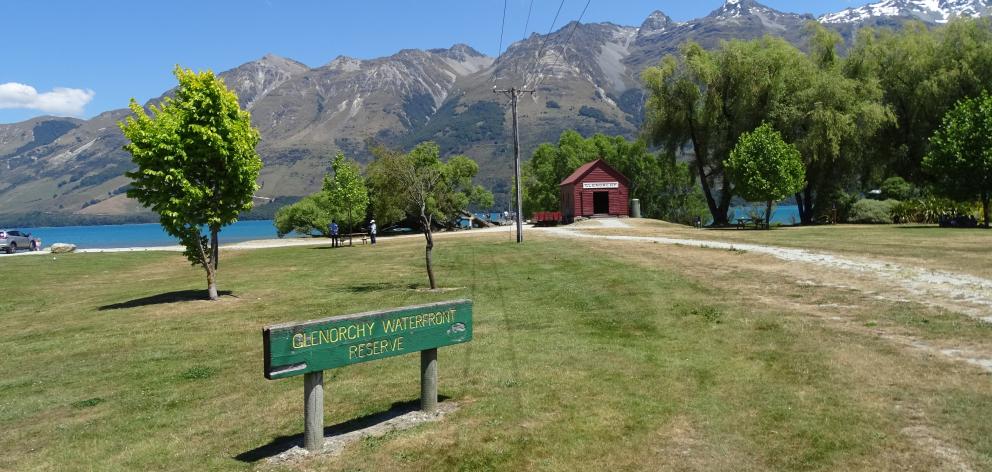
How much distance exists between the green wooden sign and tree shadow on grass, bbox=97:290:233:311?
16465mm

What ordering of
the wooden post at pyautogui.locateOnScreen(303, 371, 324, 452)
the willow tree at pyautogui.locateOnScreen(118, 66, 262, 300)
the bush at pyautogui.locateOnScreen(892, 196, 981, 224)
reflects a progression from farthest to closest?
the bush at pyautogui.locateOnScreen(892, 196, 981, 224)
the willow tree at pyautogui.locateOnScreen(118, 66, 262, 300)
the wooden post at pyautogui.locateOnScreen(303, 371, 324, 452)

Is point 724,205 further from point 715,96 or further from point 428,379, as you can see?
point 428,379

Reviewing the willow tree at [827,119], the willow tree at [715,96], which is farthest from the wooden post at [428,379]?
the willow tree at [827,119]

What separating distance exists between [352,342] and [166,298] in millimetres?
18321

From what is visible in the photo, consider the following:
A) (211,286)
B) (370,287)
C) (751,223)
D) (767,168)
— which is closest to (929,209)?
(767,168)

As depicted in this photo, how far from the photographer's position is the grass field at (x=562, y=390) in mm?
6531

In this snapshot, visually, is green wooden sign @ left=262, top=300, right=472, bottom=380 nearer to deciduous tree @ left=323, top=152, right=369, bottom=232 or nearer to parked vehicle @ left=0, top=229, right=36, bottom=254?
deciduous tree @ left=323, top=152, right=369, bottom=232

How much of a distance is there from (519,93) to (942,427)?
2923 centimetres

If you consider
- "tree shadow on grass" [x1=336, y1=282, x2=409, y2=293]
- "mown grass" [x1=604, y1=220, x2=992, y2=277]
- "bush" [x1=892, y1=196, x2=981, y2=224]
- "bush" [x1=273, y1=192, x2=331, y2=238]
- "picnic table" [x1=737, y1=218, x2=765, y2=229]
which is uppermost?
"bush" [x1=273, y1=192, x2=331, y2=238]

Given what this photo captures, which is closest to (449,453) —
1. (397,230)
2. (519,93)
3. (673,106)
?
(519,93)

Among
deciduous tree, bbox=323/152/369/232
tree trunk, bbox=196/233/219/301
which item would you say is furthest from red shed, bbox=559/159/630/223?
tree trunk, bbox=196/233/219/301

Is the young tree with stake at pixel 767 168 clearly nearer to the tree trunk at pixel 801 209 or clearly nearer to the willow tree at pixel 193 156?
the tree trunk at pixel 801 209

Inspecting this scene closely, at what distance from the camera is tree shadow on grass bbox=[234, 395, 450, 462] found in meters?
7.03

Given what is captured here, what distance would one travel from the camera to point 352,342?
7180 millimetres
